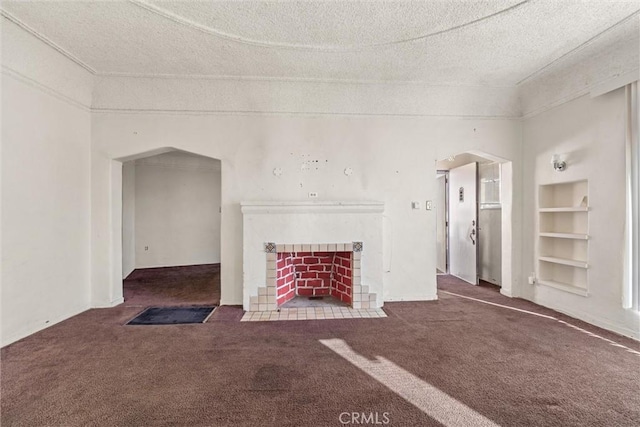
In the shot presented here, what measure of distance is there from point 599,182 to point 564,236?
0.69 metres

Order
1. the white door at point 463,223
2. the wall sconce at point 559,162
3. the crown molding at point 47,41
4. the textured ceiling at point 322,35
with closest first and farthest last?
the textured ceiling at point 322,35, the crown molding at point 47,41, the wall sconce at point 559,162, the white door at point 463,223

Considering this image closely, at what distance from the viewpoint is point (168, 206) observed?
644cm

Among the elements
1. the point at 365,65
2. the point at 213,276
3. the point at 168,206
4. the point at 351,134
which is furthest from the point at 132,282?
the point at 365,65

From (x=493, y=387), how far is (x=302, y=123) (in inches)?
132

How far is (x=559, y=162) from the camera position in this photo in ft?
11.2

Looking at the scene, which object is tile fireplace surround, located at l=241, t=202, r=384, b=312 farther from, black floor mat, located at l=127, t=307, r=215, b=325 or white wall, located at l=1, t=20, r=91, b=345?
white wall, located at l=1, t=20, r=91, b=345

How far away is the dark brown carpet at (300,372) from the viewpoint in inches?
68.2

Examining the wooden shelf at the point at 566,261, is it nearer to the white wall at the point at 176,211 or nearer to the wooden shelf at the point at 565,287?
the wooden shelf at the point at 565,287

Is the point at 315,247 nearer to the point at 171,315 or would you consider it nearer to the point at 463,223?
the point at 171,315

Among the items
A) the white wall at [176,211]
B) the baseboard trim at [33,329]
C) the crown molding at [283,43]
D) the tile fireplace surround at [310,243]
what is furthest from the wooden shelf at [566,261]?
the white wall at [176,211]

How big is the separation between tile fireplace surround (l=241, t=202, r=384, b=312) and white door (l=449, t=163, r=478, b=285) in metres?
2.18

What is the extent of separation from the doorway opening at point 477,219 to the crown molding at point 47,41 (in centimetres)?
484

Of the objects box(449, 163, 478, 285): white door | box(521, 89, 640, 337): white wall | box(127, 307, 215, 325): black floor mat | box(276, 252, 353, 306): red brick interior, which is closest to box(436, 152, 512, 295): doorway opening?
box(449, 163, 478, 285): white door

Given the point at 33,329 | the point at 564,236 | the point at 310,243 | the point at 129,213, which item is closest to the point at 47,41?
the point at 33,329
